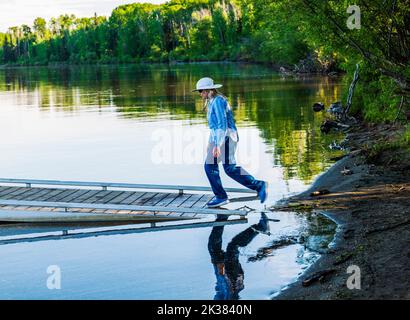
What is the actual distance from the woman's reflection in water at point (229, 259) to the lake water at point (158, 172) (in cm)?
6

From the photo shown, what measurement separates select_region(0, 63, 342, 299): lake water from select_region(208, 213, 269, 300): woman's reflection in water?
6 cm

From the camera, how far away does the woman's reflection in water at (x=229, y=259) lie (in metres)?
10.1

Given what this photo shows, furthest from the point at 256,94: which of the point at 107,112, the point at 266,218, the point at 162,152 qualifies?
the point at 266,218

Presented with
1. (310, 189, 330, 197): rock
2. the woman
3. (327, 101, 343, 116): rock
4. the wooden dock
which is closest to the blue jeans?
the woman

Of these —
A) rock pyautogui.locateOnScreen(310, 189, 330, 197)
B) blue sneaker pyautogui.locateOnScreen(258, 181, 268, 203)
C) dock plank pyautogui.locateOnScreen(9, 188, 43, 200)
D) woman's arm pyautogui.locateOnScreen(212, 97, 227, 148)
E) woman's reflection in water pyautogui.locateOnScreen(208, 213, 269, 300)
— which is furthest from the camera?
rock pyautogui.locateOnScreen(310, 189, 330, 197)

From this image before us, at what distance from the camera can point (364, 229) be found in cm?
1200

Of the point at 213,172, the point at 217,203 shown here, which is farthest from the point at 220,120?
the point at 217,203

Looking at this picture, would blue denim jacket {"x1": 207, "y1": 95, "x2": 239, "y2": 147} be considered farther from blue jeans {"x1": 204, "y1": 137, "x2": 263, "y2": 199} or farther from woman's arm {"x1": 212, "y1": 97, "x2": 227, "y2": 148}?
blue jeans {"x1": 204, "y1": 137, "x2": 263, "y2": 199}

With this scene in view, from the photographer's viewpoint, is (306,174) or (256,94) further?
(256,94)

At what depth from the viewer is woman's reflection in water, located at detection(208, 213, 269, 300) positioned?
10148mm

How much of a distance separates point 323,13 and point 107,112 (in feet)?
91.5

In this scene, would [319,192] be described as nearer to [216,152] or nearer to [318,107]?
[216,152]
